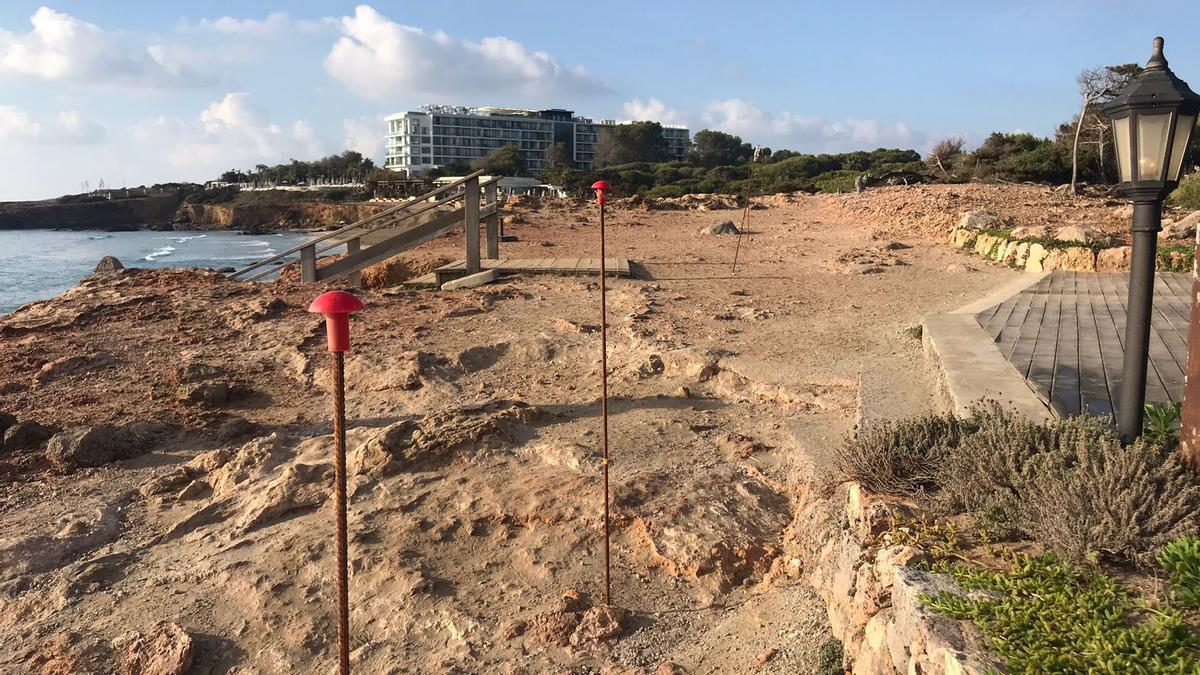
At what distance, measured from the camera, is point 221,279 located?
12.3 metres

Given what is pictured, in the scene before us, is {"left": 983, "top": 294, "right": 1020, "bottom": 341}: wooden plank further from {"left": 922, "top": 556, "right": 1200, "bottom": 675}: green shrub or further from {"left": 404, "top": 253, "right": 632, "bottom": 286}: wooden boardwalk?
{"left": 404, "top": 253, "right": 632, "bottom": 286}: wooden boardwalk

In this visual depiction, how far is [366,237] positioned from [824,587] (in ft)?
34.3

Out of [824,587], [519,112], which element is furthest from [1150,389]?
[519,112]

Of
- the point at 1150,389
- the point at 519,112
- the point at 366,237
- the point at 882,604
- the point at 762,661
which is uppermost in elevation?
the point at 519,112

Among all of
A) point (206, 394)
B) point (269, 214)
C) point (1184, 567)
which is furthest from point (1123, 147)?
point (269, 214)

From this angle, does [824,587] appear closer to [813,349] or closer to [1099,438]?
[1099,438]

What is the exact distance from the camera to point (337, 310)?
2148 millimetres

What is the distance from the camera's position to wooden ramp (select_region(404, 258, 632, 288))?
38.5 feet

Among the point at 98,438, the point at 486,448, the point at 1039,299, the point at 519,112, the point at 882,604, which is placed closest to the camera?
the point at 882,604

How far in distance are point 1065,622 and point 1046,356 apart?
13.4ft

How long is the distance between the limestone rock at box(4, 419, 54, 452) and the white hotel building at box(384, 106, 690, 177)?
317 feet

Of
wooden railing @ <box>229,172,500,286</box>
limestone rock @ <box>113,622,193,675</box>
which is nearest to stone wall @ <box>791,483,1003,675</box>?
limestone rock @ <box>113,622,193,675</box>

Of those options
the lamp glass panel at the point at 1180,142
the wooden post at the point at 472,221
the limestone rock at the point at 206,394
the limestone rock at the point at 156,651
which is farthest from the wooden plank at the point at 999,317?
the wooden post at the point at 472,221

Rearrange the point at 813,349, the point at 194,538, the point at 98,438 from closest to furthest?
1. the point at 194,538
2. the point at 98,438
3. the point at 813,349
